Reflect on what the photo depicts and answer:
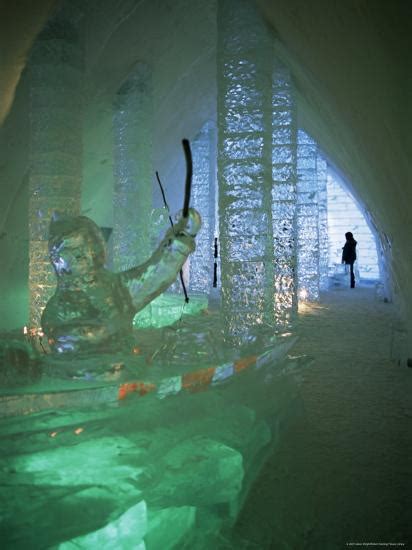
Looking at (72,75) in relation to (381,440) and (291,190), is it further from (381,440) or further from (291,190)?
(381,440)

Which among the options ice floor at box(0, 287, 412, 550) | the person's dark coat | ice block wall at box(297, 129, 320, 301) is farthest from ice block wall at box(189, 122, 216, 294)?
ice floor at box(0, 287, 412, 550)

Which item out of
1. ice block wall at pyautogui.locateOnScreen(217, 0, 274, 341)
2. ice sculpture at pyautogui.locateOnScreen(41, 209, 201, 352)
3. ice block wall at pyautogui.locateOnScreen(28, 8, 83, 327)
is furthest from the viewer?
ice block wall at pyautogui.locateOnScreen(28, 8, 83, 327)

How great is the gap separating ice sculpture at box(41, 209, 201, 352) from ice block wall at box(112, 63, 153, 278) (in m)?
3.01

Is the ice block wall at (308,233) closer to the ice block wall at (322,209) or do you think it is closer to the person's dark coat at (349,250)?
the person's dark coat at (349,250)

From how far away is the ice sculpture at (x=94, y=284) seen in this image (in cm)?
180

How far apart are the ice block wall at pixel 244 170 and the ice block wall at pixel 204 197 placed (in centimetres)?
489

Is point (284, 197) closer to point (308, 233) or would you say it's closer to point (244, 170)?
point (244, 170)

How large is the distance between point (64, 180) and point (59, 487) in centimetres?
299

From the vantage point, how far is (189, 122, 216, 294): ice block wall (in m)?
8.54

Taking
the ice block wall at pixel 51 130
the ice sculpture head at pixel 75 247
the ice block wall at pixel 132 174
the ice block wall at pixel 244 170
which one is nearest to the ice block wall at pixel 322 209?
the ice block wall at pixel 132 174

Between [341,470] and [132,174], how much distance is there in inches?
151

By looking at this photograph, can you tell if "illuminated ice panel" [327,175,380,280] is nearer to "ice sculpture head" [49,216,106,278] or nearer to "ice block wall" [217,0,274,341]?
"ice block wall" [217,0,274,341]

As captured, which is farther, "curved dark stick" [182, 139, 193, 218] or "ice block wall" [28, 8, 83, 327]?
"ice block wall" [28, 8, 83, 327]

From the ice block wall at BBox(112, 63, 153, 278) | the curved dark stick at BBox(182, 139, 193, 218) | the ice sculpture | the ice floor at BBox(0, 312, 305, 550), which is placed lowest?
the ice floor at BBox(0, 312, 305, 550)
